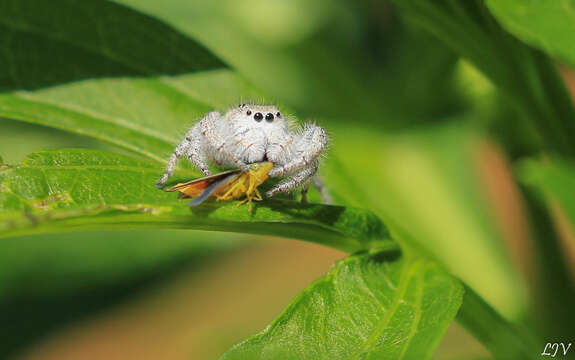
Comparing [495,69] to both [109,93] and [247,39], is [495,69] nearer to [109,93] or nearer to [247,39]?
[109,93]

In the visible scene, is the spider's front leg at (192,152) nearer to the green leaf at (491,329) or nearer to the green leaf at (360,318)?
the green leaf at (360,318)

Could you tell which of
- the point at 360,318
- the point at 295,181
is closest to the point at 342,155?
the point at 295,181

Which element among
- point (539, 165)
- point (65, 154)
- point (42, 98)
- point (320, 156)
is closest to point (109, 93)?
point (42, 98)

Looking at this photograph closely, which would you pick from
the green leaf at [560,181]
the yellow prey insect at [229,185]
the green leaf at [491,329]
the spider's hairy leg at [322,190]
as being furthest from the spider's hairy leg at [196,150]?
the green leaf at [560,181]

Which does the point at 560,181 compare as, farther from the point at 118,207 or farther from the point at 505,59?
the point at 118,207

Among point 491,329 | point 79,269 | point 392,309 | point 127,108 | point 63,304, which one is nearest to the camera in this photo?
point 392,309

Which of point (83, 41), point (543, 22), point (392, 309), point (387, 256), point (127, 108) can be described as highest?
point (83, 41)

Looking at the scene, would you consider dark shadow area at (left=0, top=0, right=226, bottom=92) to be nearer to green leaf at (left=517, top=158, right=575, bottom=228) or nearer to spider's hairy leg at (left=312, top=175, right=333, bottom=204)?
spider's hairy leg at (left=312, top=175, right=333, bottom=204)
